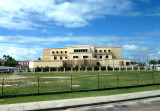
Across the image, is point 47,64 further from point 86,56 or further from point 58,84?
point 58,84

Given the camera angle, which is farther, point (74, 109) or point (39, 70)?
point (39, 70)

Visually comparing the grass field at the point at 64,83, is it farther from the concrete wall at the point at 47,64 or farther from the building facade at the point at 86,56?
the building facade at the point at 86,56

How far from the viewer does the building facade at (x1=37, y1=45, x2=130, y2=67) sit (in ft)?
212

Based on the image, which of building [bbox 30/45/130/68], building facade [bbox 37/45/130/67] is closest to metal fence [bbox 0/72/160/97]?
building [bbox 30/45/130/68]

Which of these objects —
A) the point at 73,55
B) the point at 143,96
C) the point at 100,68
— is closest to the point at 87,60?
the point at 73,55

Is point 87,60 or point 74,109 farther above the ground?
point 87,60

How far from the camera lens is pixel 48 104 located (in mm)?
8883

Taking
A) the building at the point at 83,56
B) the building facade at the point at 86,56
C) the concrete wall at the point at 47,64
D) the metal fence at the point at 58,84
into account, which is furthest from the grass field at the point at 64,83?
the building facade at the point at 86,56

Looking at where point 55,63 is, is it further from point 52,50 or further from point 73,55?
point 52,50

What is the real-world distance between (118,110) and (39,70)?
51055 millimetres

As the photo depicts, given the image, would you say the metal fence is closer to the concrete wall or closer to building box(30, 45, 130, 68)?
the concrete wall

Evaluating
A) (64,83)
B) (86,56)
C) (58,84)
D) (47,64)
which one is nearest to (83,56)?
(86,56)

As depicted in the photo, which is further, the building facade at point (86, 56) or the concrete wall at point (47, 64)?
the building facade at point (86, 56)

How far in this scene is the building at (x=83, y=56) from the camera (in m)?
63.6
